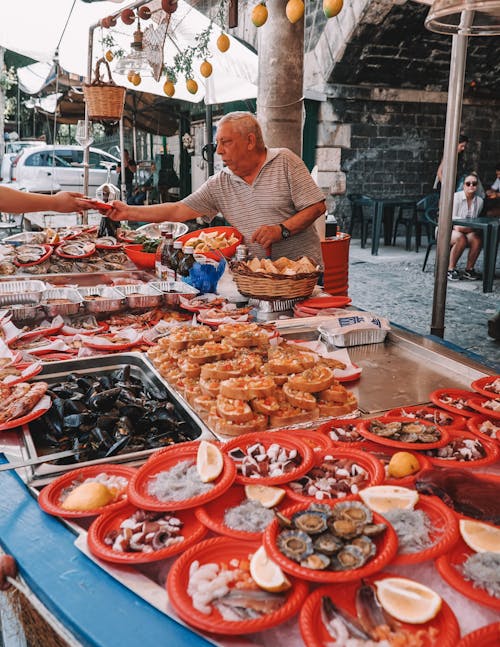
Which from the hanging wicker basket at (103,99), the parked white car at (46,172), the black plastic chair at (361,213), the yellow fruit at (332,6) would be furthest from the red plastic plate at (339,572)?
the parked white car at (46,172)

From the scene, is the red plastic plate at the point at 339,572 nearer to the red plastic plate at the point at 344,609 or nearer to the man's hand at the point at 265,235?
the red plastic plate at the point at 344,609

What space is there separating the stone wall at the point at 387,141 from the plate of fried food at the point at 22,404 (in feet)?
36.6

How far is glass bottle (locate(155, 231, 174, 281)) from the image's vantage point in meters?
3.70

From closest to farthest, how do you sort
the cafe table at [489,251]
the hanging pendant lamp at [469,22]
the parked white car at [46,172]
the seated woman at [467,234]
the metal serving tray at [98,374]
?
the metal serving tray at [98,374] < the hanging pendant lamp at [469,22] < the cafe table at [489,251] < the seated woman at [467,234] < the parked white car at [46,172]

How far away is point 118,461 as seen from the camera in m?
1.61

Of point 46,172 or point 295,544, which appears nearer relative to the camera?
point 295,544

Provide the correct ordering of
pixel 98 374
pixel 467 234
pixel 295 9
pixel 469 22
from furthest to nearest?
pixel 467 234, pixel 295 9, pixel 469 22, pixel 98 374

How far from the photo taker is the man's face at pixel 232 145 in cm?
383

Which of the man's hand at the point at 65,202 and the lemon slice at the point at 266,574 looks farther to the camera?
the man's hand at the point at 65,202

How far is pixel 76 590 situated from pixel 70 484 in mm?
392

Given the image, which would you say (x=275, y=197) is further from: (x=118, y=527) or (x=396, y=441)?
(x=118, y=527)

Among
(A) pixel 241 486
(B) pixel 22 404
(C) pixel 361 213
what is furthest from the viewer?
(C) pixel 361 213

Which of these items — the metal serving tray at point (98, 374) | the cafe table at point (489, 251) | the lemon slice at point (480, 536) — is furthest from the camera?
the cafe table at point (489, 251)

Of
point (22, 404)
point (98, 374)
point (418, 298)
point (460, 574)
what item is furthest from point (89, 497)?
point (418, 298)
